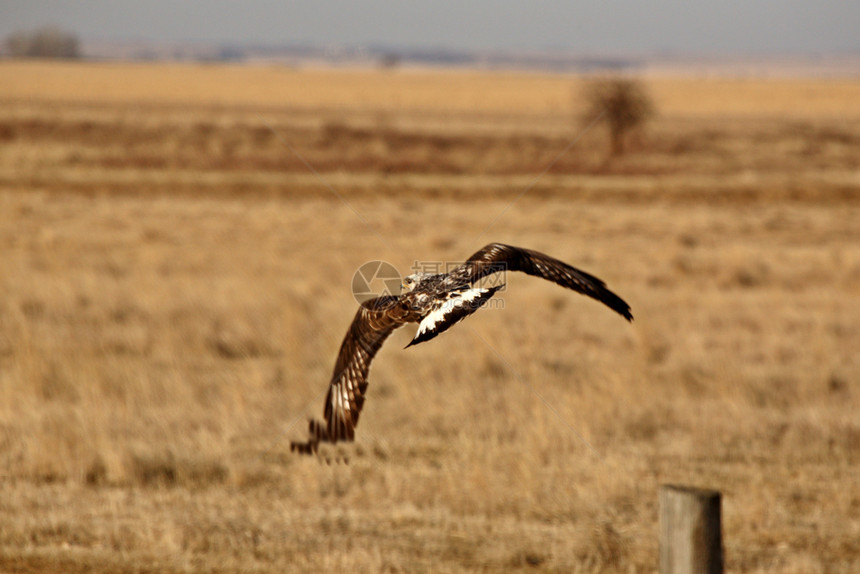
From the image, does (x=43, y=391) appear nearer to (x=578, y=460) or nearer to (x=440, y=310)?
(x=578, y=460)

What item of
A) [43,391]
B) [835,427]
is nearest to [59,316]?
[43,391]

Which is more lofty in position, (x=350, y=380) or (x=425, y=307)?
(x=425, y=307)

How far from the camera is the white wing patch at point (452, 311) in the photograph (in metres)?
4.19

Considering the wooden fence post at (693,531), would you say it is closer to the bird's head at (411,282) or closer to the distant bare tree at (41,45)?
the bird's head at (411,282)

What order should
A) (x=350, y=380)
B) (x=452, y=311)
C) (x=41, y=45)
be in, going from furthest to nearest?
(x=41, y=45)
(x=350, y=380)
(x=452, y=311)

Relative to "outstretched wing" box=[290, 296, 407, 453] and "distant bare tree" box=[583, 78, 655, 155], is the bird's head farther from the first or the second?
"distant bare tree" box=[583, 78, 655, 155]

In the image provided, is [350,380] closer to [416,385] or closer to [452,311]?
[452,311]

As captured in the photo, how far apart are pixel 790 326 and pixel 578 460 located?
6.71m

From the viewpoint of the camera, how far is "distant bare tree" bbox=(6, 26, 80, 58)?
168000mm

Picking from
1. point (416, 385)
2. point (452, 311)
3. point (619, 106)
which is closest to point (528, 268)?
point (452, 311)

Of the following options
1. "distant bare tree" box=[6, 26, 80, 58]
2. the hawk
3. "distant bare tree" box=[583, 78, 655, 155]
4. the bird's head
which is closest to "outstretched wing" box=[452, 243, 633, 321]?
the hawk

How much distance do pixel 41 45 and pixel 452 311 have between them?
182026 millimetres

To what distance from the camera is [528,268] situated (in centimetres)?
433

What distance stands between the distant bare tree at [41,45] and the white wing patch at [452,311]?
587ft
